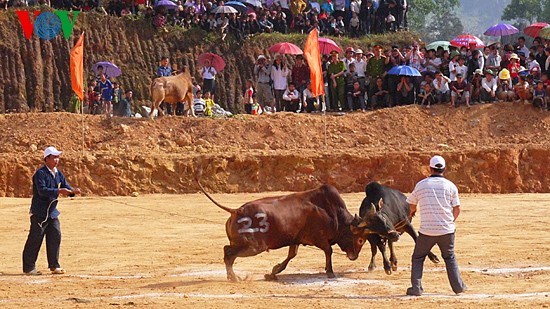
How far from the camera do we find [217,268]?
17.0m

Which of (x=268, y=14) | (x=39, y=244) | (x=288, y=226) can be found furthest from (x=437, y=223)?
(x=268, y=14)

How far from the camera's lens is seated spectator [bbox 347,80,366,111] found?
32844 mm

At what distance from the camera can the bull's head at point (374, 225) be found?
15570 mm

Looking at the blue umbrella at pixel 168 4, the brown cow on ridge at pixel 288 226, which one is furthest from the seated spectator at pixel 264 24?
the brown cow on ridge at pixel 288 226

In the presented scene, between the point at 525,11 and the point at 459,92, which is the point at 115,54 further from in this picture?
the point at 525,11

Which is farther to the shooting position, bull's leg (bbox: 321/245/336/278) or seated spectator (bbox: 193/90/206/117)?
seated spectator (bbox: 193/90/206/117)

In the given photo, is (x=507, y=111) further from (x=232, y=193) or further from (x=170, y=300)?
(x=170, y=300)

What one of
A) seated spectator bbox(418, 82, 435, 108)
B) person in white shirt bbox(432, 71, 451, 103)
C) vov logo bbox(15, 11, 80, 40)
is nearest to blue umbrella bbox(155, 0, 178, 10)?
vov logo bbox(15, 11, 80, 40)

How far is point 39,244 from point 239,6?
22.3 meters

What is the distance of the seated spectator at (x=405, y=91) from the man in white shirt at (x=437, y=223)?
18.7 m

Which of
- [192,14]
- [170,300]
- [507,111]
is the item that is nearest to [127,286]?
[170,300]

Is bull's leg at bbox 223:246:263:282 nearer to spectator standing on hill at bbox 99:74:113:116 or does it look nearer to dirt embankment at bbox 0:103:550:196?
dirt embankment at bbox 0:103:550:196

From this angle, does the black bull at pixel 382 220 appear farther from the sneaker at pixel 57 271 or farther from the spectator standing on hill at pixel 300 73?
the spectator standing on hill at pixel 300 73

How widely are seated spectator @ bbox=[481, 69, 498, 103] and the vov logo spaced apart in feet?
47.7
